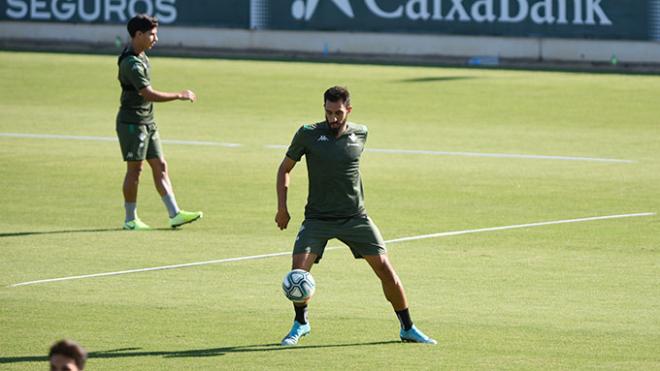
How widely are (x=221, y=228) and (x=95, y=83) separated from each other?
1684cm

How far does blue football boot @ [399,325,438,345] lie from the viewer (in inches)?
449

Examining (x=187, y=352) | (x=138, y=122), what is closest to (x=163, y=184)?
(x=138, y=122)

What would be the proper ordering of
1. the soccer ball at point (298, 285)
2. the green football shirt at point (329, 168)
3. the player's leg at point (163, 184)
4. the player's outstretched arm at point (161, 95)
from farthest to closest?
the player's leg at point (163, 184), the player's outstretched arm at point (161, 95), the green football shirt at point (329, 168), the soccer ball at point (298, 285)

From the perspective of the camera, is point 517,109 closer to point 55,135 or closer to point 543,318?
point 55,135

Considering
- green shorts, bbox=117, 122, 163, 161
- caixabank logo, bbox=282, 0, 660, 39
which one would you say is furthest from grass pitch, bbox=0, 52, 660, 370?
caixabank logo, bbox=282, 0, 660, 39

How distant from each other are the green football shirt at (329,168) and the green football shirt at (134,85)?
5341 mm

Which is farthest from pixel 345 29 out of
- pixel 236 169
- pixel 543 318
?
pixel 543 318

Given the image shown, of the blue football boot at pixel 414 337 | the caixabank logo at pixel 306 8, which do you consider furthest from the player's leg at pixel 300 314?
the caixabank logo at pixel 306 8

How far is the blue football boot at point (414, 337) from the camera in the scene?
11414 millimetres

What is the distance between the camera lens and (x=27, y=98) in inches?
1213

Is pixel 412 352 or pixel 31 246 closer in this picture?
pixel 412 352

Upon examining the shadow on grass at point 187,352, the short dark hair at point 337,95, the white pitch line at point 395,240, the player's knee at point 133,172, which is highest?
the short dark hair at point 337,95

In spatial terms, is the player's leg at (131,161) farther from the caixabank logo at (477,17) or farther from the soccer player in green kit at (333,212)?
the caixabank logo at (477,17)

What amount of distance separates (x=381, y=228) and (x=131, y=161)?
9.95 ft
